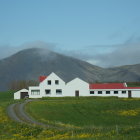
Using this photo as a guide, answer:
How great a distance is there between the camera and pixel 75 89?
113 meters

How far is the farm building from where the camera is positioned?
111 m

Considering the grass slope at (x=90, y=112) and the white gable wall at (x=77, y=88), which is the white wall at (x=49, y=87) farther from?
the grass slope at (x=90, y=112)

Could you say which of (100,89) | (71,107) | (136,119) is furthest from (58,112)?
(100,89)

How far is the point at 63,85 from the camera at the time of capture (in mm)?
113062

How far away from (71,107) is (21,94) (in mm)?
43771

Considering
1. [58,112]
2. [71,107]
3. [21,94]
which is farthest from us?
[21,94]

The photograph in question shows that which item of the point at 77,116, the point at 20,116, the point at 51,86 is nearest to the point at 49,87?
the point at 51,86

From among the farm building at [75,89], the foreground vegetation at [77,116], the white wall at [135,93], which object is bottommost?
the foreground vegetation at [77,116]

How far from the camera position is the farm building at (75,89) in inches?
4380

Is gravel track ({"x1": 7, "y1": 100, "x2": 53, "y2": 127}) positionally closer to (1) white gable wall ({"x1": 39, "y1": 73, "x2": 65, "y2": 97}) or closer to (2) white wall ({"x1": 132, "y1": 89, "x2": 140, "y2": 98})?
(1) white gable wall ({"x1": 39, "y1": 73, "x2": 65, "y2": 97})

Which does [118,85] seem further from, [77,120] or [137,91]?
[77,120]

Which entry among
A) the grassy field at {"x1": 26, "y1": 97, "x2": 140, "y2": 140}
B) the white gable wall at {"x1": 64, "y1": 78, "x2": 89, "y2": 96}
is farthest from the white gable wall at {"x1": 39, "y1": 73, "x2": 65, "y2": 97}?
the grassy field at {"x1": 26, "y1": 97, "x2": 140, "y2": 140}

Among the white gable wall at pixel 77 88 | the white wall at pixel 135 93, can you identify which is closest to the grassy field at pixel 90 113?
the white wall at pixel 135 93

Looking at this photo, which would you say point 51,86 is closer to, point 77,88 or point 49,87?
point 49,87
